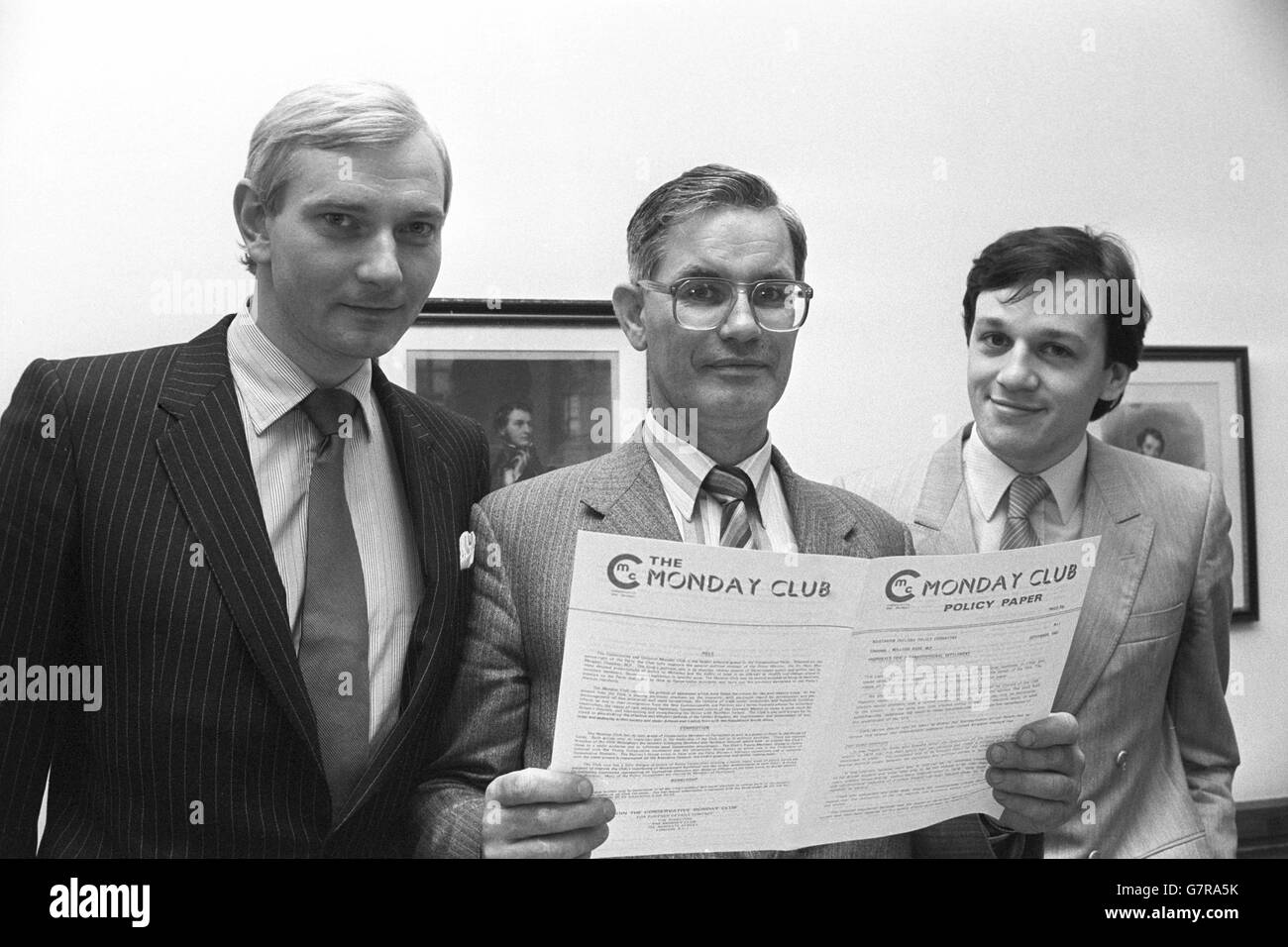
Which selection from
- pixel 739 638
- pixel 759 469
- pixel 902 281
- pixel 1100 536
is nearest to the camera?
pixel 739 638

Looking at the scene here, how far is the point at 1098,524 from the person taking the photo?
4.84 ft

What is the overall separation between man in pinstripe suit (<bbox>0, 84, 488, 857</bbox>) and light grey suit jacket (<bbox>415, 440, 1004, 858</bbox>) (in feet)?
0.12

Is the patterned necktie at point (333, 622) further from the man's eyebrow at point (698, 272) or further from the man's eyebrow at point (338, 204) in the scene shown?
the man's eyebrow at point (698, 272)

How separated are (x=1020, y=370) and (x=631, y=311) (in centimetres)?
57

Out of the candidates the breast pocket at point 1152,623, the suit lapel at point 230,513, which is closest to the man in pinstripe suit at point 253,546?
the suit lapel at point 230,513

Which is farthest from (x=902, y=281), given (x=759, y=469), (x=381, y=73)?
(x=381, y=73)

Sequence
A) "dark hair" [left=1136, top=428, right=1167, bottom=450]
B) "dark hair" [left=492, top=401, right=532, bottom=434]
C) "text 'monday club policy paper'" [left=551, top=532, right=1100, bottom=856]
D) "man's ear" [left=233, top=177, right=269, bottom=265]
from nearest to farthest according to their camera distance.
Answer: "text 'monday club policy paper'" [left=551, top=532, right=1100, bottom=856] → "man's ear" [left=233, top=177, right=269, bottom=265] → "dark hair" [left=492, top=401, right=532, bottom=434] → "dark hair" [left=1136, top=428, right=1167, bottom=450]

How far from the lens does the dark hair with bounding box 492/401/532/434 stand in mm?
1477

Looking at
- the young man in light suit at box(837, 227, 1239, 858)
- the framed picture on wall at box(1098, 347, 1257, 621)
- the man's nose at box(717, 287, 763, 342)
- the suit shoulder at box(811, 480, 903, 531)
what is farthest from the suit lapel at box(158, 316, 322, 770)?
the framed picture on wall at box(1098, 347, 1257, 621)

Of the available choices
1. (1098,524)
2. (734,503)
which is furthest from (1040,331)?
(734,503)

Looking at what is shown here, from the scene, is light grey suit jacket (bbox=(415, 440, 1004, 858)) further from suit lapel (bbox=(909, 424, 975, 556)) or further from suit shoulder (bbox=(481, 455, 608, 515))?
suit lapel (bbox=(909, 424, 975, 556))
